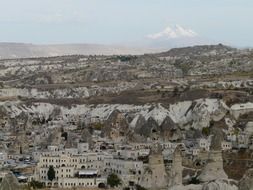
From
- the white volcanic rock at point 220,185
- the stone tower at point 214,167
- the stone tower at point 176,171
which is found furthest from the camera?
the stone tower at point 176,171

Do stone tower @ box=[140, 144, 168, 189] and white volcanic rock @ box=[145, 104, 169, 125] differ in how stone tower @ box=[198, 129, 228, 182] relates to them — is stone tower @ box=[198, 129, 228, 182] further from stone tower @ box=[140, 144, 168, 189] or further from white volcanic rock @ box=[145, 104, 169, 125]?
white volcanic rock @ box=[145, 104, 169, 125]

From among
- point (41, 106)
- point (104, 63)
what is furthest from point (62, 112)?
Answer: point (104, 63)

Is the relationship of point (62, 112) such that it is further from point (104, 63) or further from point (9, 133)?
point (104, 63)

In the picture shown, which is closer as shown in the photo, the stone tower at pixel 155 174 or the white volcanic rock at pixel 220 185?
the white volcanic rock at pixel 220 185

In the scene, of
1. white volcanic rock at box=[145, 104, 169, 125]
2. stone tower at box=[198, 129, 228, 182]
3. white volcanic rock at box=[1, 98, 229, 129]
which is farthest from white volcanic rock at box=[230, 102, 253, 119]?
stone tower at box=[198, 129, 228, 182]

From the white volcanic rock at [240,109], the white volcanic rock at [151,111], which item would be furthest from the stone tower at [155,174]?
the white volcanic rock at [240,109]

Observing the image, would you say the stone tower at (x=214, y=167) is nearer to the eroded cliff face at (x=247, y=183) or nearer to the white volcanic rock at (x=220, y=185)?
the white volcanic rock at (x=220, y=185)

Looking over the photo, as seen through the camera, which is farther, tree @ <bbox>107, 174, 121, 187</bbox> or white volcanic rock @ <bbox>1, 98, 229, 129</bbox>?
white volcanic rock @ <bbox>1, 98, 229, 129</bbox>

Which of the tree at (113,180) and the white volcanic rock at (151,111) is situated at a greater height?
the white volcanic rock at (151,111)

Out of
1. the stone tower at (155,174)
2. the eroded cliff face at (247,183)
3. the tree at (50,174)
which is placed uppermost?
the eroded cliff face at (247,183)
